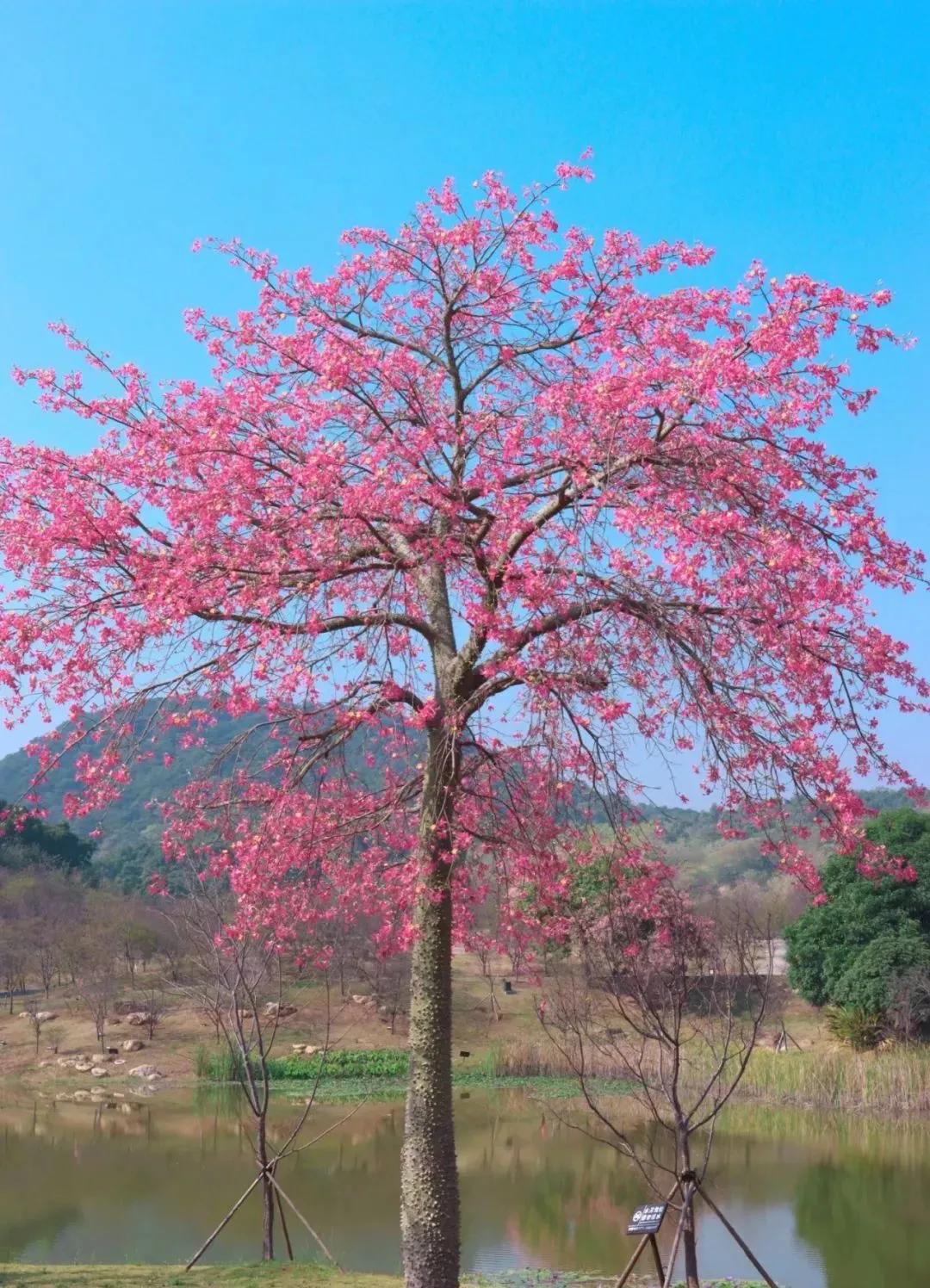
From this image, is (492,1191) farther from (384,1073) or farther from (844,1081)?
(384,1073)

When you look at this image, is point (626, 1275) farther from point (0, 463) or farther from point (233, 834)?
point (0, 463)

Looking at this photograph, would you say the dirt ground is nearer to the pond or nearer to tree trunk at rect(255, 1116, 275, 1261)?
the pond

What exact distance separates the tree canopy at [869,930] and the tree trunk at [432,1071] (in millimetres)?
15022

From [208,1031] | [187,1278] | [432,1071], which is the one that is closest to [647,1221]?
[432,1071]

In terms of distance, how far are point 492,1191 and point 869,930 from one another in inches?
441

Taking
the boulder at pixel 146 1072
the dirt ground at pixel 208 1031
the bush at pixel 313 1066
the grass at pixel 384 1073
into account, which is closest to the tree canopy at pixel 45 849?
the dirt ground at pixel 208 1031

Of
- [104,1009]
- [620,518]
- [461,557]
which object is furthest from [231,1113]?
[620,518]

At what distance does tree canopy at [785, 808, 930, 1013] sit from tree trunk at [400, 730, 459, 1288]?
15022 millimetres

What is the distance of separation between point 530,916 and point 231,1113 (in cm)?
1359

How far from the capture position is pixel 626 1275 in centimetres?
793

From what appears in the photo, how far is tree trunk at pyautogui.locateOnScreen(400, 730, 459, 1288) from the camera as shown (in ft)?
25.1

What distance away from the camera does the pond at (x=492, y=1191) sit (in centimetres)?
1166

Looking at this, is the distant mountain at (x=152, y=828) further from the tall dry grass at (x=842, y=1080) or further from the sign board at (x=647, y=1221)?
the sign board at (x=647, y=1221)

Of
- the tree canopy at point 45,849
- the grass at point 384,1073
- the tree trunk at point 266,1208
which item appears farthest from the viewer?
the tree canopy at point 45,849
